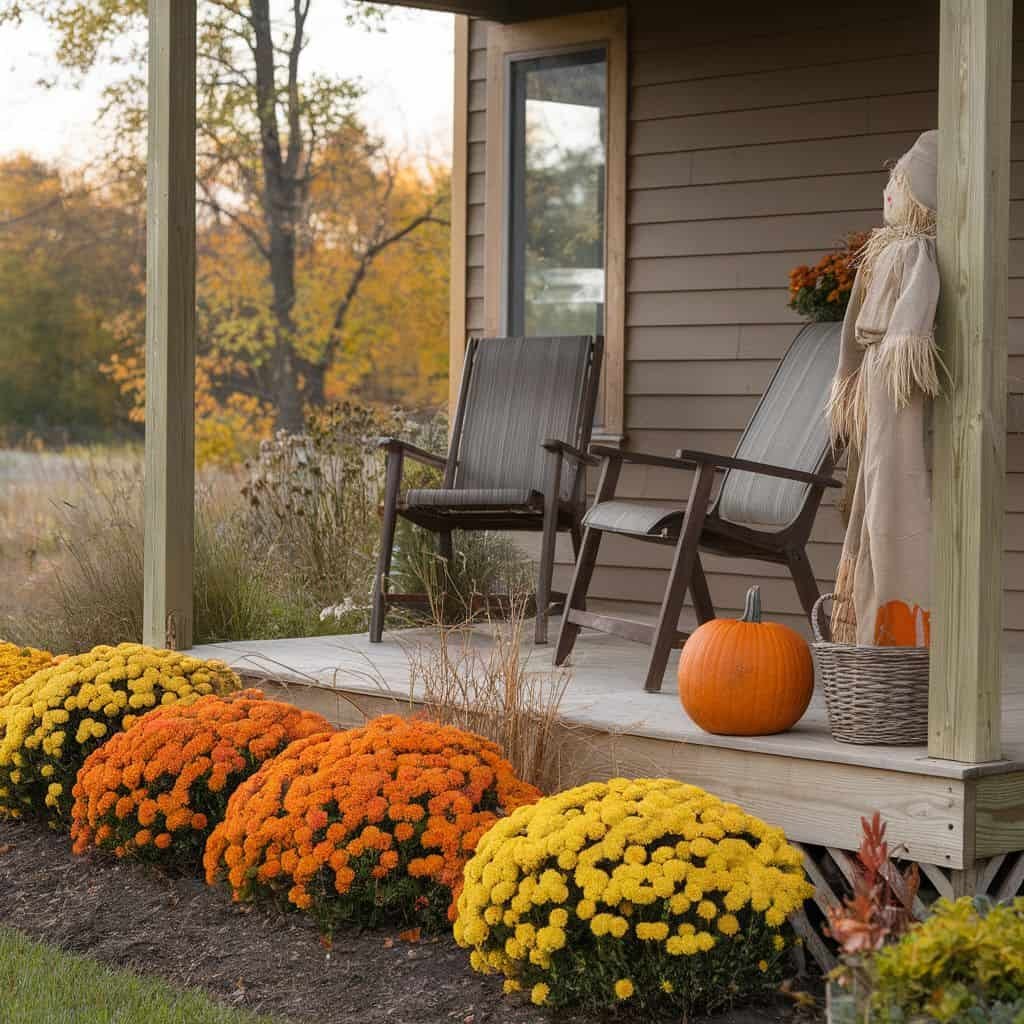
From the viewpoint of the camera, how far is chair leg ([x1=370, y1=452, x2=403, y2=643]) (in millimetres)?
4891

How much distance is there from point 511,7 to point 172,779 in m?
3.80

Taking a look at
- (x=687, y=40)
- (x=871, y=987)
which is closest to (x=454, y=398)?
(x=687, y=40)

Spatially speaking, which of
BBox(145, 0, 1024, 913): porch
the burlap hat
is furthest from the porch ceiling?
the burlap hat

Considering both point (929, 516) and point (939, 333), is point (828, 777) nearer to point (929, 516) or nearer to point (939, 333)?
point (929, 516)

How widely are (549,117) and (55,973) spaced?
14.0 feet

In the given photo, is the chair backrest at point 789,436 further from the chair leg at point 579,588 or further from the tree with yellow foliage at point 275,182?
the tree with yellow foliage at point 275,182

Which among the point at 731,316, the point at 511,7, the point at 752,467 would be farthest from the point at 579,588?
the point at 511,7

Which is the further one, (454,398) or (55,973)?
(454,398)

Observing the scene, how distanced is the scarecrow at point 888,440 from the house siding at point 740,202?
1.94 metres

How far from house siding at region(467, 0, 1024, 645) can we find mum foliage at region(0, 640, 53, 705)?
2.21m

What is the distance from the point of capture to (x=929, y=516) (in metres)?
3.16

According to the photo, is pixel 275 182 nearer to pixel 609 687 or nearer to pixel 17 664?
pixel 17 664

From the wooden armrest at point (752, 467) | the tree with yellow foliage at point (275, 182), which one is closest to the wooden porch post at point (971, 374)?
Answer: the wooden armrest at point (752, 467)

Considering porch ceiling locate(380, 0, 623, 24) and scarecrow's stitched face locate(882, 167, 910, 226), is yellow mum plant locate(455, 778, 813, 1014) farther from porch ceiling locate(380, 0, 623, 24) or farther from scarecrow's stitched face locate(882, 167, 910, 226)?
porch ceiling locate(380, 0, 623, 24)
